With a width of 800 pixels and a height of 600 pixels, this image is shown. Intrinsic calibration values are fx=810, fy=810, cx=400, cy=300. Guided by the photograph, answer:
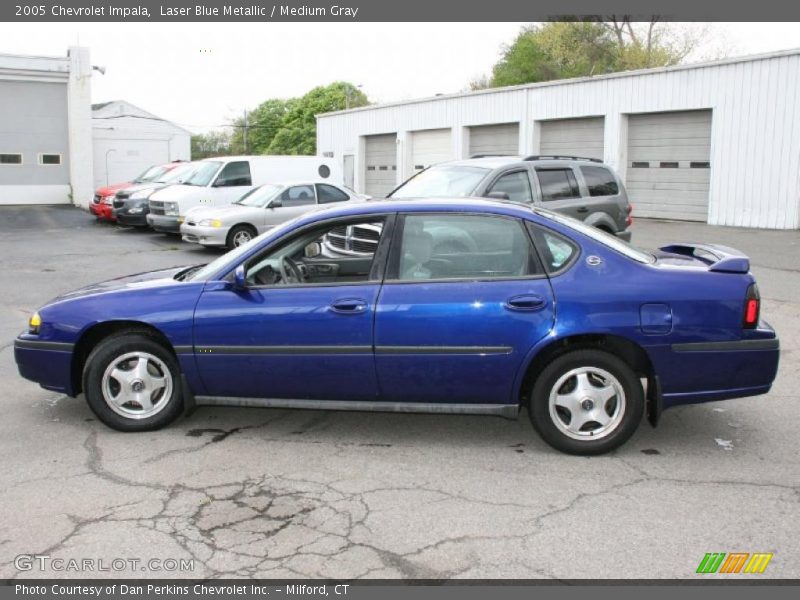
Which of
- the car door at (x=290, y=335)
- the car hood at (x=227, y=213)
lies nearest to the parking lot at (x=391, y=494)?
the car door at (x=290, y=335)

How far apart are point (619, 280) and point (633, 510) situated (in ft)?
4.54

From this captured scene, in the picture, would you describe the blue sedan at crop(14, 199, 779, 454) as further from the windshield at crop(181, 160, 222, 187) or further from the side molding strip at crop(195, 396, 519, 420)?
the windshield at crop(181, 160, 222, 187)

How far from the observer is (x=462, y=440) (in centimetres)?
522

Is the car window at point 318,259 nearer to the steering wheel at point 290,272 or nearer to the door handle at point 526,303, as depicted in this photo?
the steering wheel at point 290,272

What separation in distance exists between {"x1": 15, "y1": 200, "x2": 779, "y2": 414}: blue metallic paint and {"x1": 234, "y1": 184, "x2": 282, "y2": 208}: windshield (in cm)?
1079

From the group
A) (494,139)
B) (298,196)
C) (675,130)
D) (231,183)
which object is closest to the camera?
(298,196)

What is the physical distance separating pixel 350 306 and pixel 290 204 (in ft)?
36.9

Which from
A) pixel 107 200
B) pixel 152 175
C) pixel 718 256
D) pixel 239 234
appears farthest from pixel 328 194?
pixel 718 256

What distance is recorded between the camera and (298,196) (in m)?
15.9

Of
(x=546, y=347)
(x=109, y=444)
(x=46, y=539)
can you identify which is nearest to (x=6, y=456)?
(x=109, y=444)

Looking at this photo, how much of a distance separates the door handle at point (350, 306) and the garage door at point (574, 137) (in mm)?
20032

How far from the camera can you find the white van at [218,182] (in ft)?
57.7

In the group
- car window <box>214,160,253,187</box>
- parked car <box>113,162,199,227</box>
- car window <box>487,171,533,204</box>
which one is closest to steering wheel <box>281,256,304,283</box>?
car window <box>487,171,533,204</box>

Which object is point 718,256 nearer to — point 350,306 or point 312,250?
point 350,306
